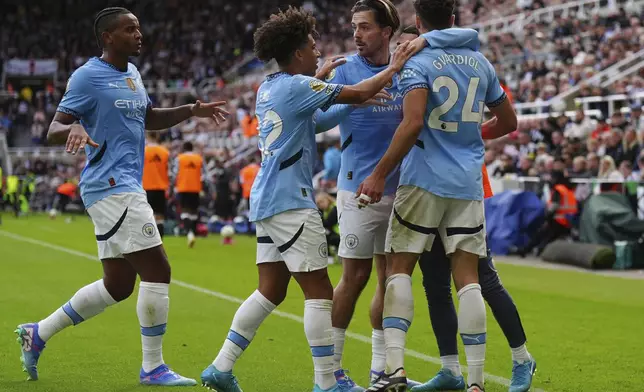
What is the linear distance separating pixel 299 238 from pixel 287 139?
0.57m

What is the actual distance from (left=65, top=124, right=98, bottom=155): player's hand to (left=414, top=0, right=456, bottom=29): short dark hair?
6.98 feet

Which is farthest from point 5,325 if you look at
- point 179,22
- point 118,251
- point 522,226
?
point 179,22

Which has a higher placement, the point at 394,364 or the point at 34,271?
the point at 394,364

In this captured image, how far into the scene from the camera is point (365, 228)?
6.47m

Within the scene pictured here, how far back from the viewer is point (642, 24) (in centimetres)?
2525

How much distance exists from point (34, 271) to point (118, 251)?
8927 mm

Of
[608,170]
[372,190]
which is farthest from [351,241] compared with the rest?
[608,170]


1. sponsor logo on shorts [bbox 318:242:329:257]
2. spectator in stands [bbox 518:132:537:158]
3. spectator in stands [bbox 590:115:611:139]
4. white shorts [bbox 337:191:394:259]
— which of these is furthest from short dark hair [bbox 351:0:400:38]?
spectator in stands [bbox 518:132:537:158]

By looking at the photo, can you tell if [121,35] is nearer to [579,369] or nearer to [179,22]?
[579,369]

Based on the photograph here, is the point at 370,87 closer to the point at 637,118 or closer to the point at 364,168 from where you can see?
the point at 364,168

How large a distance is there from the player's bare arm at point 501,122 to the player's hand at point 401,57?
0.75 m

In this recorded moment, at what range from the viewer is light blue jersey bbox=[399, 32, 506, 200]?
5875 millimetres

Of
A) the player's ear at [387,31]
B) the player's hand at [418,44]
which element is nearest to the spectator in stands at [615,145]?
the player's ear at [387,31]

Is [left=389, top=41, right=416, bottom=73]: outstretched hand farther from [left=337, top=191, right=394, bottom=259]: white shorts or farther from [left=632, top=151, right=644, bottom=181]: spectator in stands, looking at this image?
[left=632, top=151, right=644, bottom=181]: spectator in stands
